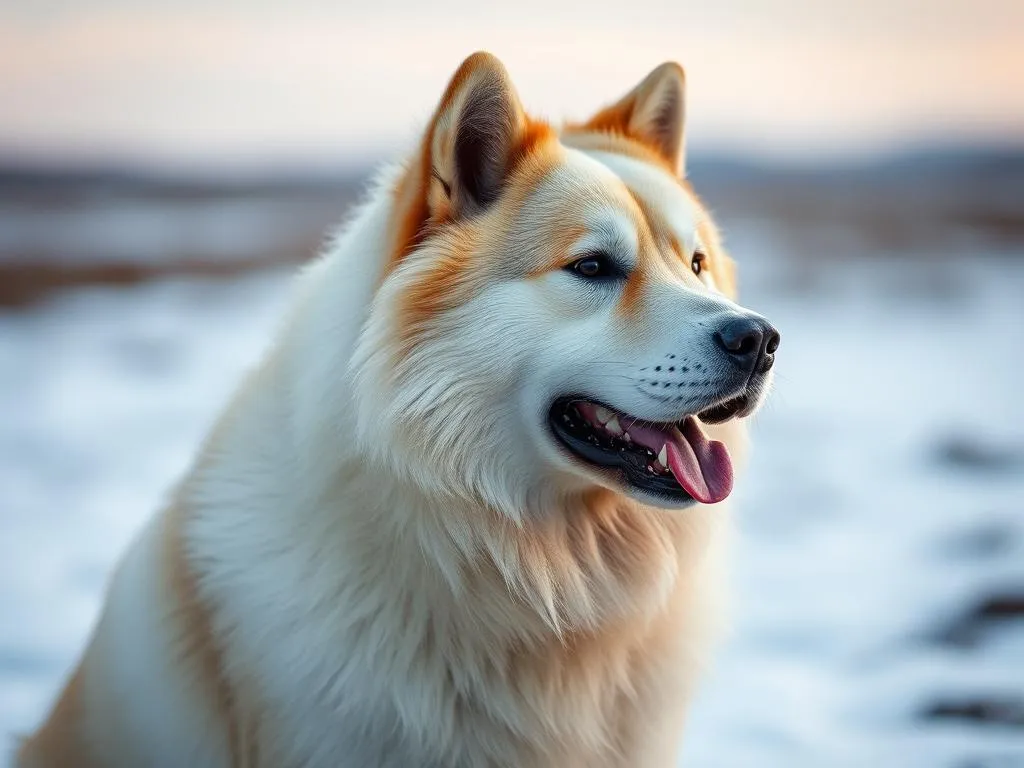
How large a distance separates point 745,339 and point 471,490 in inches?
29.3

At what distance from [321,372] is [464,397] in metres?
0.39

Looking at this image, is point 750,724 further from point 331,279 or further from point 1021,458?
point 1021,458

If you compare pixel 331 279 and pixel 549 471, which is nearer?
pixel 549 471

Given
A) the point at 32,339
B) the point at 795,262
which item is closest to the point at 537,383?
the point at 32,339

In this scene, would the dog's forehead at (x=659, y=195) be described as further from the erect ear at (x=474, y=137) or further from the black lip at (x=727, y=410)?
the black lip at (x=727, y=410)

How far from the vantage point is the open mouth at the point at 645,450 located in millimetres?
2529

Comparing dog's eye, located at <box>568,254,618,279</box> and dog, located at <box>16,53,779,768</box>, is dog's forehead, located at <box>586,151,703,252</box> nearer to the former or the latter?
dog, located at <box>16,53,779,768</box>

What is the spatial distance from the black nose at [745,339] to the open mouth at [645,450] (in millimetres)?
174

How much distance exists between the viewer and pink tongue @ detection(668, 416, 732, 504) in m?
2.54

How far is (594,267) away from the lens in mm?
2660

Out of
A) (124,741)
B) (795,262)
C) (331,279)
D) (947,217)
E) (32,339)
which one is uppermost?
(947,217)

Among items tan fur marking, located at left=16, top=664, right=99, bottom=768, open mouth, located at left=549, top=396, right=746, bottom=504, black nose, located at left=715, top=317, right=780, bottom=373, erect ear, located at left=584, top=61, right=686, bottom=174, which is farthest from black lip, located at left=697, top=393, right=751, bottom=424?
tan fur marking, located at left=16, top=664, right=99, bottom=768

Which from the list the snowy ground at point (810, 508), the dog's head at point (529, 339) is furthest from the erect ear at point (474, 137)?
the snowy ground at point (810, 508)

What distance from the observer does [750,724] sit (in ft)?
13.3
